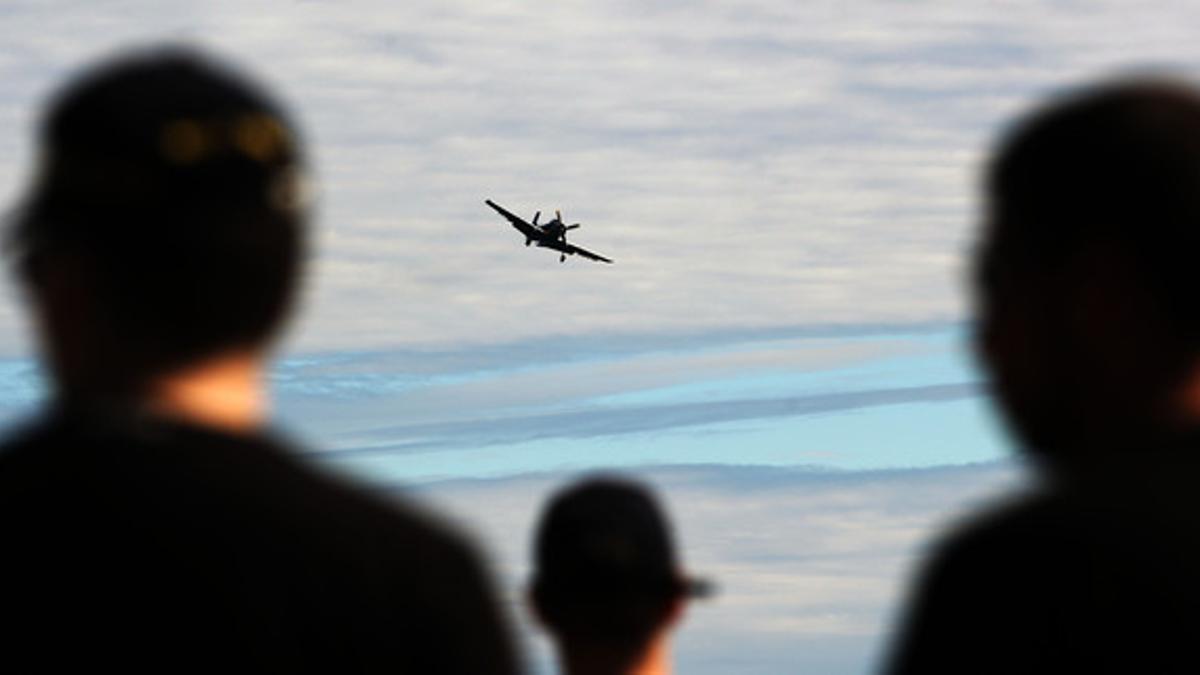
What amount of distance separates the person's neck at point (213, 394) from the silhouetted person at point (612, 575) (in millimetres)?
4364

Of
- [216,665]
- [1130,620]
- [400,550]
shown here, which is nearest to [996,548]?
[1130,620]

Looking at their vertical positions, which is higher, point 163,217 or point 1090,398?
point 163,217

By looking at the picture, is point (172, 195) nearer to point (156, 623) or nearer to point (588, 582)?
point (156, 623)

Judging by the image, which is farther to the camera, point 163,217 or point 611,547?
point 611,547

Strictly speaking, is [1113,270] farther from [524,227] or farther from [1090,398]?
[524,227]

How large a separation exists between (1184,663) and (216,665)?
1.79 meters

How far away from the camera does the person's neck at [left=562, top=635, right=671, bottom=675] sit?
395 inches

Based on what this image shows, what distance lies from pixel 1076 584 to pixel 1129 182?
85 cm

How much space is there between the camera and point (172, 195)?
5.58 m

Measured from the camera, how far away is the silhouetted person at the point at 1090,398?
5.37 m

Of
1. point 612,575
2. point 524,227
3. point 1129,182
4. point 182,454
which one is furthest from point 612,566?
point 524,227

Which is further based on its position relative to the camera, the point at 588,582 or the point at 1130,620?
the point at 588,582

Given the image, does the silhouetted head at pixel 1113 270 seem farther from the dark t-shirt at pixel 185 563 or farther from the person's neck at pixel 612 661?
the person's neck at pixel 612 661

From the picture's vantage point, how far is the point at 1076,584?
17.6ft
